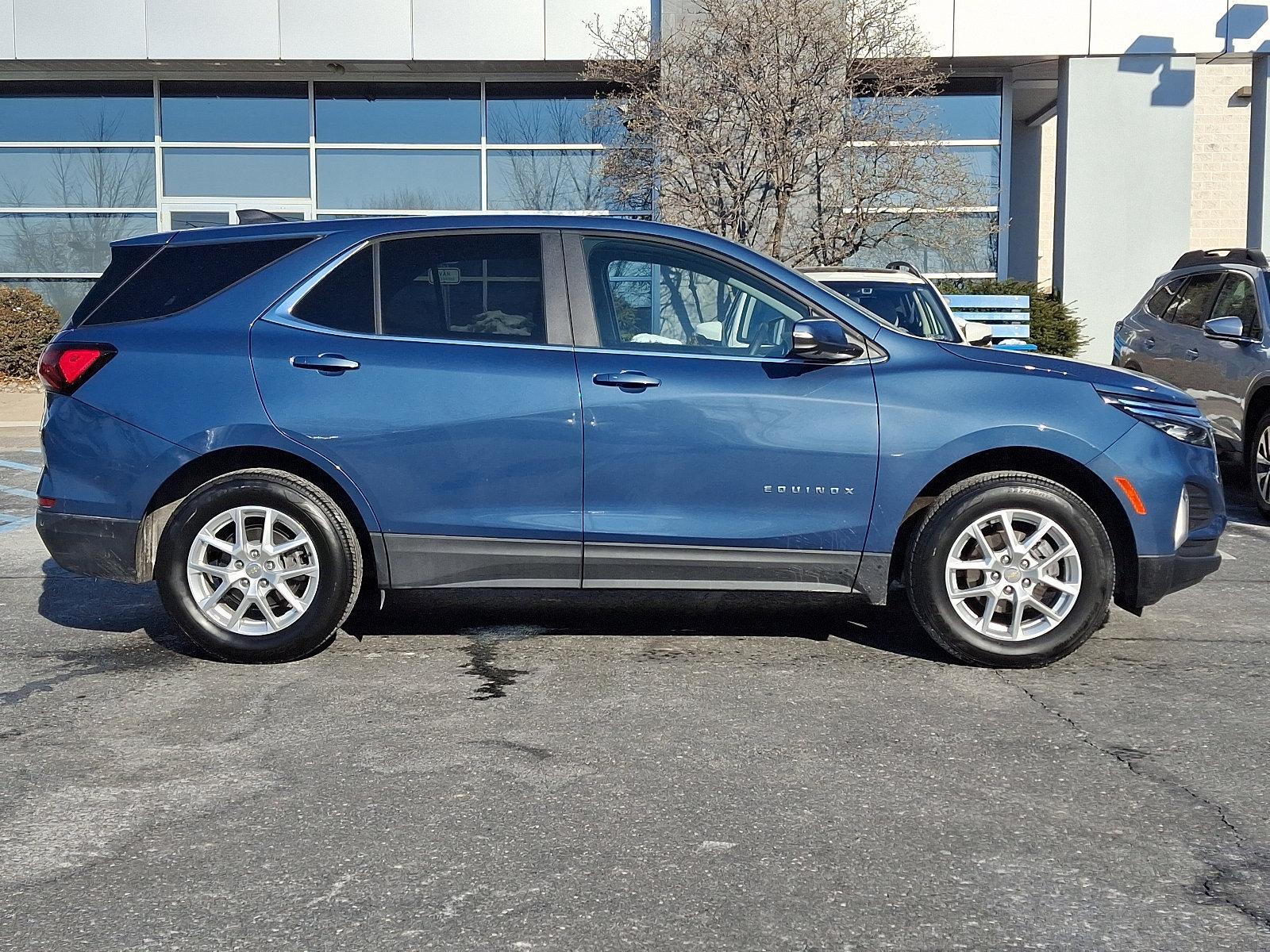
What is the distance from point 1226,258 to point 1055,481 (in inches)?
240

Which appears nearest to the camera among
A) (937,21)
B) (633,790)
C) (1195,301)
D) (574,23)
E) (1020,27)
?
(633,790)

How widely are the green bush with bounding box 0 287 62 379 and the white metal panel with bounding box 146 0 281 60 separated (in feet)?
12.5

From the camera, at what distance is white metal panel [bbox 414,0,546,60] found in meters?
18.4

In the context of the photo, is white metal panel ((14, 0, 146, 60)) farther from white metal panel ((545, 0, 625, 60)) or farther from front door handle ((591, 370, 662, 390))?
front door handle ((591, 370, 662, 390))

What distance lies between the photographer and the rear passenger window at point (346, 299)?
5.46 meters

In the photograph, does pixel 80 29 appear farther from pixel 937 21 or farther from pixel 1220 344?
pixel 1220 344

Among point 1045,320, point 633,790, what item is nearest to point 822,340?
point 633,790

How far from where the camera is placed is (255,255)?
18.4 feet

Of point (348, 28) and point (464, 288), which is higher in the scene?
point (348, 28)

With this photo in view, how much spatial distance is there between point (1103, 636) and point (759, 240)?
12.1 m

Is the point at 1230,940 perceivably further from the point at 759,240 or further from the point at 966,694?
the point at 759,240

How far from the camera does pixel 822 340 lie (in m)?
5.18

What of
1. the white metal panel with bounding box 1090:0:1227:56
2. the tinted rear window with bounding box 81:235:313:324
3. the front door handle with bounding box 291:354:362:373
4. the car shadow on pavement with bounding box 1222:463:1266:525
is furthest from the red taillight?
the white metal panel with bounding box 1090:0:1227:56

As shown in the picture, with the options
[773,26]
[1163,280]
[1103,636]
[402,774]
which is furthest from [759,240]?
[402,774]
